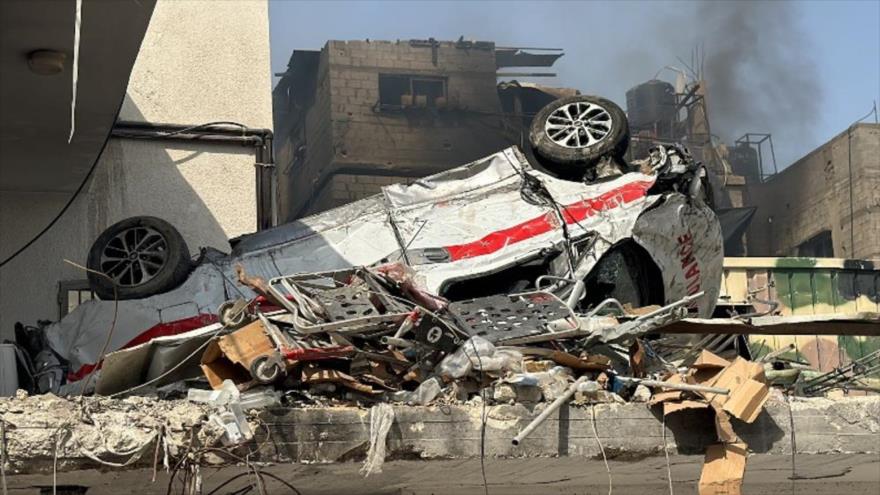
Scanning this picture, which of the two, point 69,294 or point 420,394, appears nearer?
point 420,394

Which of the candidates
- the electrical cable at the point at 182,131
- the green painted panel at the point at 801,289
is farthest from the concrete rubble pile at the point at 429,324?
the green painted panel at the point at 801,289

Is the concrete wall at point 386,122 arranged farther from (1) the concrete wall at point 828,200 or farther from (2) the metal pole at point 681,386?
(2) the metal pole at point 681,386

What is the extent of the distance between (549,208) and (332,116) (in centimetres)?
2082

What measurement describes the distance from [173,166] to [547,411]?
22.0ft

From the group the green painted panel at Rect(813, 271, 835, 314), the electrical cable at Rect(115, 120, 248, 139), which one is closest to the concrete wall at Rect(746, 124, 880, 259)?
the green painted panel at Rect(813, 271, 835, 314)

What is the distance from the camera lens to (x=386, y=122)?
3033 cm

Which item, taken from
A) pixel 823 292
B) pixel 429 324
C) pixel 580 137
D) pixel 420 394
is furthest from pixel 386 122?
pixel 420 394

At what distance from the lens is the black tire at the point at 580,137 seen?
1012 cm

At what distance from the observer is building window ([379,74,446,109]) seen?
3055 cm

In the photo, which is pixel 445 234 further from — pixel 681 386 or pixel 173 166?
pixel 681 386

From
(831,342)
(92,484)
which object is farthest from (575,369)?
(831,342)

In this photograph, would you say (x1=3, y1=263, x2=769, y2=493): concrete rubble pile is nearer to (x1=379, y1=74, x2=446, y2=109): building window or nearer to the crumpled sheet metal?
the crumpled sheet metal

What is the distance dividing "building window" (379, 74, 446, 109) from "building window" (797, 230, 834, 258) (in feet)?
31.8

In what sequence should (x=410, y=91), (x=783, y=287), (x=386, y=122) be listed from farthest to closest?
(x=410, y=91)
(x=386, y=122)
(x=783, y=287)
